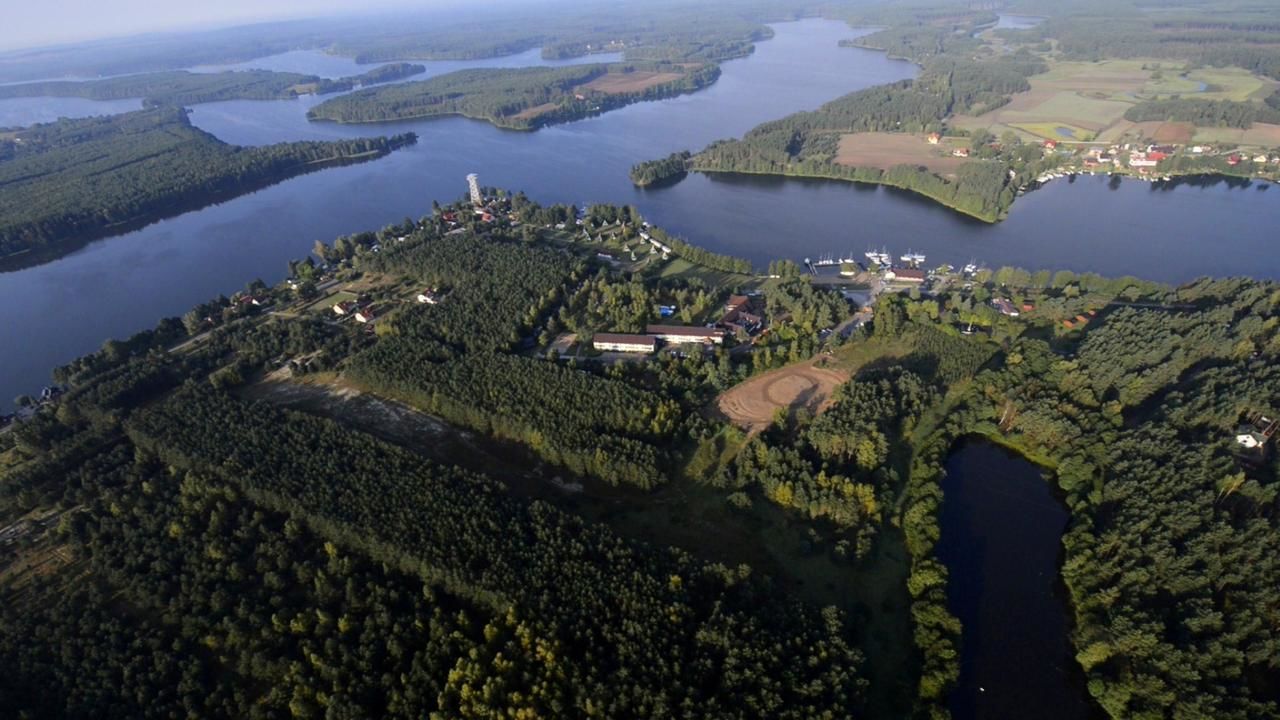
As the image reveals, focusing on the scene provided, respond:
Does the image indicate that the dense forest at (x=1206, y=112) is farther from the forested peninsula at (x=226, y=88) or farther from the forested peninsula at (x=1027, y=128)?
the forested peninsula at (x=226, y=88)

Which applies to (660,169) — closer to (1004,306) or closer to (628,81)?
(1004,306)

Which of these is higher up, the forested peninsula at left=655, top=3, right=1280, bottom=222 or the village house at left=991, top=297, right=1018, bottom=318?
the forested peninsula at left=655, top=3, right=1280, bottom=222

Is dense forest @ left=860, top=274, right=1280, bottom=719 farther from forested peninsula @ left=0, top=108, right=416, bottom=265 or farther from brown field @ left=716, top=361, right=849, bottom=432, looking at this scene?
forested peninsula @ left=0, top=108, right=416, bottom=265

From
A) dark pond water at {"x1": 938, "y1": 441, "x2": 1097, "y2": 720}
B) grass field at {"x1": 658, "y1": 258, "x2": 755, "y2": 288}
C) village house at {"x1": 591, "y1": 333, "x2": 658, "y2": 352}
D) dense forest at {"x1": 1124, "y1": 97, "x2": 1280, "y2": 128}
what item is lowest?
dark pond water at {"x1": 938, "y1": 441, "x2": 1097, "y2": 720}

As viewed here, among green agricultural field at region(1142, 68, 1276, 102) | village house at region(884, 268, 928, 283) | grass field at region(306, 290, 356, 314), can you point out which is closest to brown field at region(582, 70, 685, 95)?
green agricultural field at region(1142, 68, 1276, 102)

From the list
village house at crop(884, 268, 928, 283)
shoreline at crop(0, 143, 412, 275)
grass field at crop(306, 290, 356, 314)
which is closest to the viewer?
village house at crop(884, 268, 928, 283)

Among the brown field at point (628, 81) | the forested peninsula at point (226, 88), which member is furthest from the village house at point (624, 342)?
the forested peninsula at point (226, 88)
